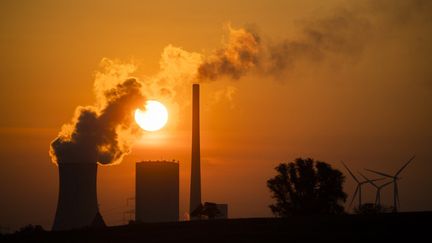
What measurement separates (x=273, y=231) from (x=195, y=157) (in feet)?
175

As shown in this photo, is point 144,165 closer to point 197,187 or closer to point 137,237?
point 197,187

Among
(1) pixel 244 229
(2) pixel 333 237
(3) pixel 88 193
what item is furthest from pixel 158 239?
(3) pixel 88 193

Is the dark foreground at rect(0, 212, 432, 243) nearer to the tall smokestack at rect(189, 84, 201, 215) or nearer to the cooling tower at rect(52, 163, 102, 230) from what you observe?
the cooling tower at rect(52, 163, 102, 230)

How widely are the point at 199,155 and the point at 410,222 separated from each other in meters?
53.2

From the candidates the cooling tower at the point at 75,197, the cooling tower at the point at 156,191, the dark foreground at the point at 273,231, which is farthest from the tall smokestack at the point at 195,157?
the dark foreground at the point at 273,231

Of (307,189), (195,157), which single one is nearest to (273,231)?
(307,189)

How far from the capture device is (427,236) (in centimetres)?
3497

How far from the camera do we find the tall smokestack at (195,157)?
88869 millimetres

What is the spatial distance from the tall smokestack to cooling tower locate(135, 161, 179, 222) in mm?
5859

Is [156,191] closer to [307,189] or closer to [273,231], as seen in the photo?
[307,189]

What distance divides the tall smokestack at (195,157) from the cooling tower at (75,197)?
57.1 ft

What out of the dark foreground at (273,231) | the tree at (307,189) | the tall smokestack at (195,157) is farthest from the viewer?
the tall smokestack at (195,157)

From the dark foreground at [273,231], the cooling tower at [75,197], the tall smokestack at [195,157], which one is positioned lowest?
the dark foreground at [273,231]

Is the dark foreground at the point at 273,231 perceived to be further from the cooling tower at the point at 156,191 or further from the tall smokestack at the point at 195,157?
the tall smokestack at the point at 195,157
